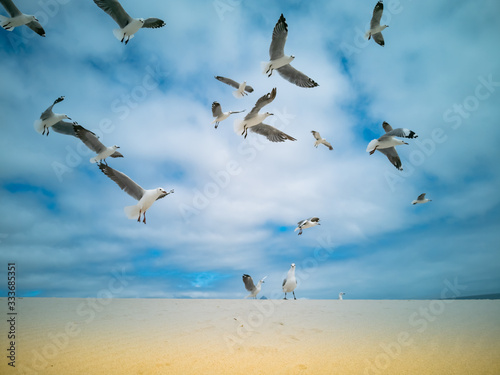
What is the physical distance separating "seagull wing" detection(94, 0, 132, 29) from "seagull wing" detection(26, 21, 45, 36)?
2.22 metres

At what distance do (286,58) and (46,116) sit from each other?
769 centimetres

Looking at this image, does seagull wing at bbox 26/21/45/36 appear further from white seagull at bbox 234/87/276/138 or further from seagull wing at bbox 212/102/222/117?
white seagull at bbox 234/87/276/138

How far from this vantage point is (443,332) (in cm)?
583

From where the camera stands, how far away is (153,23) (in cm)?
1066

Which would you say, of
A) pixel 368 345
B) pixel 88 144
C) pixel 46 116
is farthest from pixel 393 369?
pixel 46 116

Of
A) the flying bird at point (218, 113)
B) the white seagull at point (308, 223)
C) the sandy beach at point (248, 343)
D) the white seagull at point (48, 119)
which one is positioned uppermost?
the flying bird at point (218, 113)

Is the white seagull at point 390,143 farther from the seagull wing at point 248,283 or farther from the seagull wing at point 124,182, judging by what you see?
the seagull wing at point 124,182

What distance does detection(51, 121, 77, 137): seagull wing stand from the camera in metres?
9.47

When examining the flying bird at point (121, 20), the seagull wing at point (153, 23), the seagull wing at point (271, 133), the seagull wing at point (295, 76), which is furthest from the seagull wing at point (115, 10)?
the seagull wing at point (271, 133)

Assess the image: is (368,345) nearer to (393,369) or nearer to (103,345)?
(393,369)

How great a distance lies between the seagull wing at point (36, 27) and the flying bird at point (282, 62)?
7544 mm

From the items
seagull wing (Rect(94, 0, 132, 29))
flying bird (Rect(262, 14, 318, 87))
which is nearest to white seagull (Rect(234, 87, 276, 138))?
flying bird (Rect(262, 14, 318, 87))

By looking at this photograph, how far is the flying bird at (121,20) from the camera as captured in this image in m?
9.56

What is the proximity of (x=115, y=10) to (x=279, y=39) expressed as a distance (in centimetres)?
526
